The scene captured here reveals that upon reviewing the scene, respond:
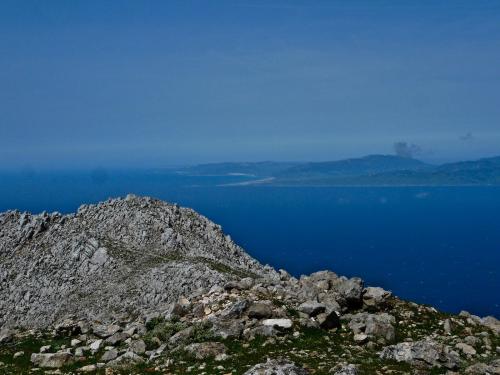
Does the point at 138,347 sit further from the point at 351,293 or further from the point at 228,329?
the point at 351,293

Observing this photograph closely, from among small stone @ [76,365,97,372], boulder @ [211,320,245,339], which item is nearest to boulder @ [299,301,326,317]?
boulder @ [211,320,245,339]

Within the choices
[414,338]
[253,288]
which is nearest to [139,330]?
[253,288]

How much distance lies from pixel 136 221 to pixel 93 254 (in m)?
7.05

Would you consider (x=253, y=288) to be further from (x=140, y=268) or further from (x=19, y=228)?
(x=19, y=228)

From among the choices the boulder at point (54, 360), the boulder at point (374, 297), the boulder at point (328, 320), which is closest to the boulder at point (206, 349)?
the boulder at point (328, 320)

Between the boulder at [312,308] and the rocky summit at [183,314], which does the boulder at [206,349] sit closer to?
the rocky summit at [183,314]

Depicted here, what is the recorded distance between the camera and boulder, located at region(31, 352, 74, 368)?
99.0 feet

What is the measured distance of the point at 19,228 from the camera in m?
67.8

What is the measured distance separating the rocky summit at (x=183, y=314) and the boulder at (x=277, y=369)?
0.29 feet

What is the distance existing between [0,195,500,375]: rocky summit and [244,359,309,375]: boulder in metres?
0.09

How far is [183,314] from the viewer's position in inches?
1396

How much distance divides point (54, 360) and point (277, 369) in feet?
46.5

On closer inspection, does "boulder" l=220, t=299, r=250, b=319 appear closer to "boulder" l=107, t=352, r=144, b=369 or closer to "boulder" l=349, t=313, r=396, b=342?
"boulder" l=107, t=352, r=144, b=369

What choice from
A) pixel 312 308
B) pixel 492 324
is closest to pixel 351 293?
pixel 312 308
